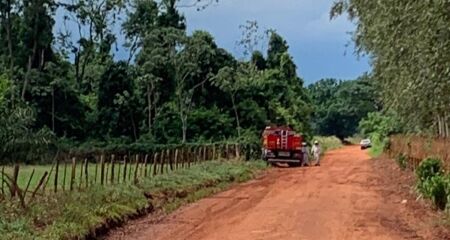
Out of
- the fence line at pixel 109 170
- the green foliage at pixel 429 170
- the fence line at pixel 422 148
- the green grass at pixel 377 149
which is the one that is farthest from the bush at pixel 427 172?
the green grass at pixel 377 149

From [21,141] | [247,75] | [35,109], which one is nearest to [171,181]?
[21,141]

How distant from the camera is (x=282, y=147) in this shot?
125 feet

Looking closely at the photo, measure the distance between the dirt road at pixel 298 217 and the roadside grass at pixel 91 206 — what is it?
493mm

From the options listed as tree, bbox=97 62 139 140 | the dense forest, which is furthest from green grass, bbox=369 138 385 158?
tree, bbox=97 62 139 140

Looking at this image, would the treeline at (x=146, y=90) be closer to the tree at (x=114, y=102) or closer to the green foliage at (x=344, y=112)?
the tree at (x=114, y=102)

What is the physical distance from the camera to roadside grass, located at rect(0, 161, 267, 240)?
10.7 meters

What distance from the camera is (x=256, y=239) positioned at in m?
11.6

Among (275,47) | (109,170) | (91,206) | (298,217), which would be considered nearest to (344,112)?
(275,47)

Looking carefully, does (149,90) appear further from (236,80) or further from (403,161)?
(403,161)

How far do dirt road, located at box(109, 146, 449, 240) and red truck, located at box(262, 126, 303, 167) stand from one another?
14.7 meters

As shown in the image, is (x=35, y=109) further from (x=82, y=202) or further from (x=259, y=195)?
(x=82, y=202)

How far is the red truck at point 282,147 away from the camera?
124 feet

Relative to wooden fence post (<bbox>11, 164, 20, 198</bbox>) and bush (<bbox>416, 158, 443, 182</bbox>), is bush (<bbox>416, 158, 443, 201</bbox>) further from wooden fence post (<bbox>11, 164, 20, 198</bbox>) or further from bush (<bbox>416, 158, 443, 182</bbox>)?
wooden fence post (<bbox>11, 164, 20, 198</bbox>)

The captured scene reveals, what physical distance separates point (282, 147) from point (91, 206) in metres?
25.4
